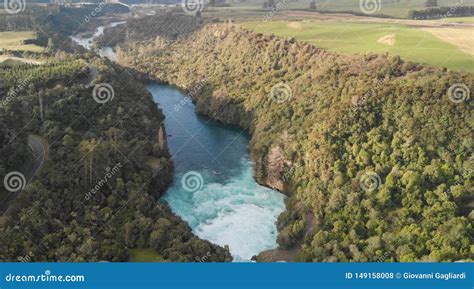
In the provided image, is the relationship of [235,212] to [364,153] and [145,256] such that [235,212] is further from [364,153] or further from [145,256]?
[364,153]

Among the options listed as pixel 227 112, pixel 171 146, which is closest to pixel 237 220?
pixel 171 146

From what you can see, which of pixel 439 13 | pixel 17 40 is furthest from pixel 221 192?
pixel 439 13

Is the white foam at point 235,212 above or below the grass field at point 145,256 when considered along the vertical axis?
below

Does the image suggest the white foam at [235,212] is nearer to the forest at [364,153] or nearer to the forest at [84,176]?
the forest at [364,153]

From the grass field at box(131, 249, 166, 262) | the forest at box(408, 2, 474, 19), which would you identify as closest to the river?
the grass field at box(131, 249, 166, 262)

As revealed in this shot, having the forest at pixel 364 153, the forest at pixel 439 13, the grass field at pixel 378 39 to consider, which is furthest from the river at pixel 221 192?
the forest at pixel 439 13

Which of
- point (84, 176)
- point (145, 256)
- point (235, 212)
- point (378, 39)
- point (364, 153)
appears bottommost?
point (235, 212)

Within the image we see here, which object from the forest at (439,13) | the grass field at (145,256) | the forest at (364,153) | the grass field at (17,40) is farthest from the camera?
the forest at (439,13)
